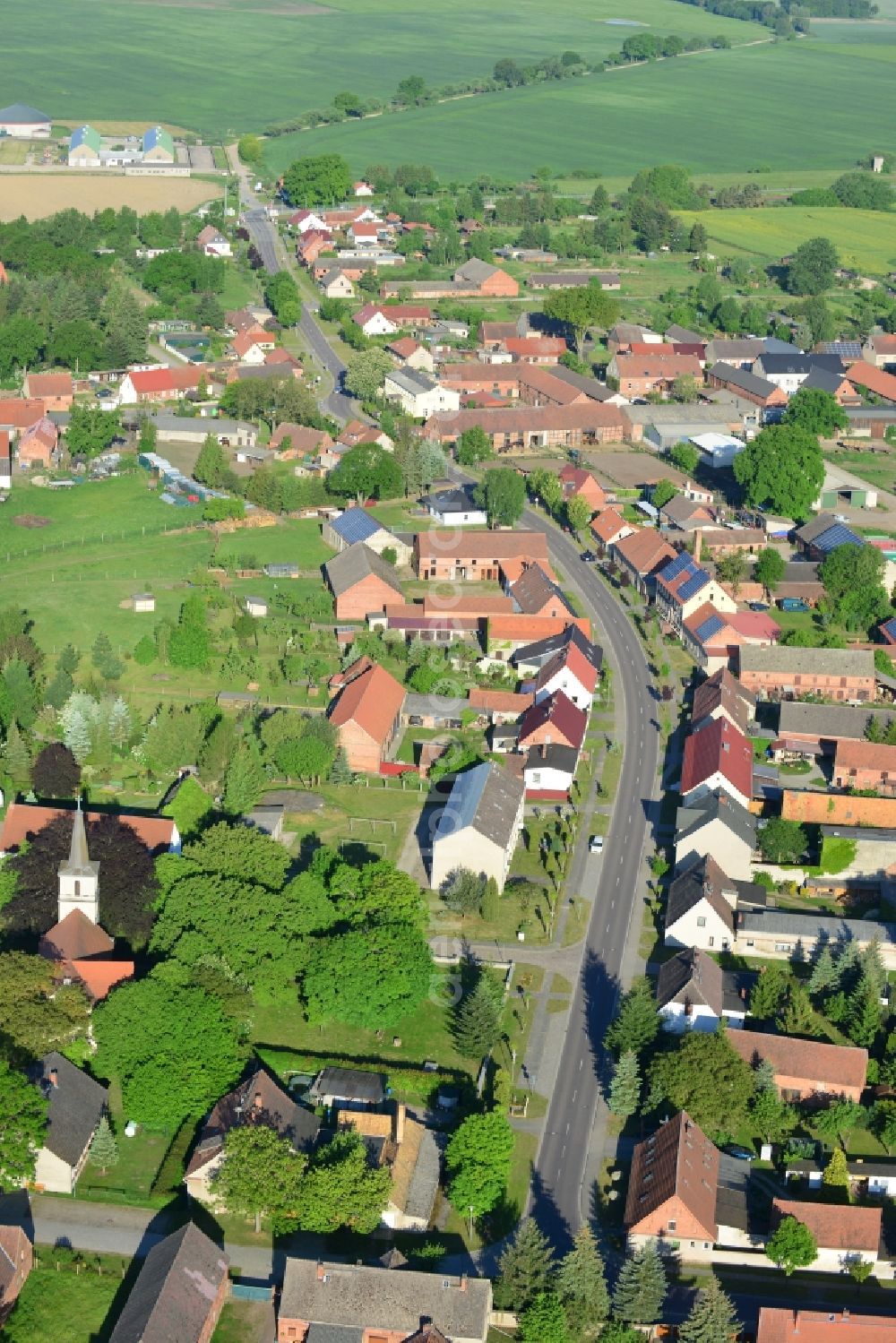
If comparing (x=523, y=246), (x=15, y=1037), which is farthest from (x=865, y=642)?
(x=523, y=246)

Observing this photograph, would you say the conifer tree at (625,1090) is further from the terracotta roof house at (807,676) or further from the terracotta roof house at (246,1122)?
the terracotta roof house at (807,676)

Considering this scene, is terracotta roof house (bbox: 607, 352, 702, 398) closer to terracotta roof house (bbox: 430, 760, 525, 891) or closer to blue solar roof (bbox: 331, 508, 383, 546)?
blue solar roof (bbox: 331, 508, 383, 546)

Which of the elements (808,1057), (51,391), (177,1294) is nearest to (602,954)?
(808,1057)

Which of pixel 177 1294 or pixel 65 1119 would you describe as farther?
pixel 65 1119

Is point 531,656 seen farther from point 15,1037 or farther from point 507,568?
point 15,1037

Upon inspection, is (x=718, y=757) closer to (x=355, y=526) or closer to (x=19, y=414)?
(x=355, y=526)

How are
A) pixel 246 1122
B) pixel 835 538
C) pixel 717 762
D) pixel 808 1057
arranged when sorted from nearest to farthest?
pixel 246 1122 < pixel 808 1057 < pixel 717 762 < pixel 835 538
